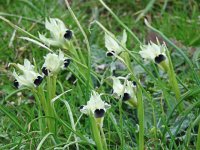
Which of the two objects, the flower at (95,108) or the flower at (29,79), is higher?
the flower at (29,79)

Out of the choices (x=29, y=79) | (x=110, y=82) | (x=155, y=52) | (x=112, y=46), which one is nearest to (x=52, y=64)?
(x=29, y=79)

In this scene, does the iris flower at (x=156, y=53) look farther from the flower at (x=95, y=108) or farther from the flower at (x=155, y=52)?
the flower at (x=95, y=108)

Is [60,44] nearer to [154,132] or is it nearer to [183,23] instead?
[154,132]

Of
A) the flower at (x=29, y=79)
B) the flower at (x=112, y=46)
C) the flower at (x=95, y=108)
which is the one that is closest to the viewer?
the flower at (x=95, y=108)

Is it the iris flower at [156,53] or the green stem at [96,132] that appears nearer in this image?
the green stem at [96,132]

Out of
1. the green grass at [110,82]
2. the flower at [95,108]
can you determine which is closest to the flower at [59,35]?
the green grass at [110,82]

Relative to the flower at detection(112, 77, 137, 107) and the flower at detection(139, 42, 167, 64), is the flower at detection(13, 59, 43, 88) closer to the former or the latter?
the flower at detection(112, 77, 137, 107)

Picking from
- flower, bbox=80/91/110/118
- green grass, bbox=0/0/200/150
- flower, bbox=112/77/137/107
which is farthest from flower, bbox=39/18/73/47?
flower, bbox=80/91/110/118

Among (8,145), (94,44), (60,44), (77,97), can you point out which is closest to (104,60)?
(94,44)
